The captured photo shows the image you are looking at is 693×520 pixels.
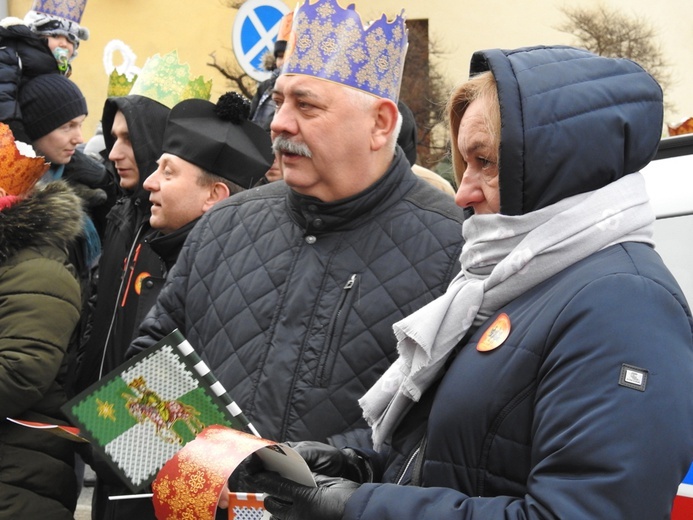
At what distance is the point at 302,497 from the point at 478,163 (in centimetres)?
75

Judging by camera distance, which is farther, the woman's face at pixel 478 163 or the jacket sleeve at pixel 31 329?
the jacket sleeve at pixel 31 329

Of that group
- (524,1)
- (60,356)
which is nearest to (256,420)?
(60,356)

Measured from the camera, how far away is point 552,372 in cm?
185

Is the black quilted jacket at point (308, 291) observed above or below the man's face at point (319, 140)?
below

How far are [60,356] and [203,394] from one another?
1786 millimetres

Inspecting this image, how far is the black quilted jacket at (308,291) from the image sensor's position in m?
3.05

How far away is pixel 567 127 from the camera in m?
1.99

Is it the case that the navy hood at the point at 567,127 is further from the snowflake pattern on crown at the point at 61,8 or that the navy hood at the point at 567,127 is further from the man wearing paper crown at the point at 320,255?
the snowflake pattern on crown at the point at 61,8

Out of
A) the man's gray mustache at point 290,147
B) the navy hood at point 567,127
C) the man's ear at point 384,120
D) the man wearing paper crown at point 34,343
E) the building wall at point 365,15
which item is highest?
the navy hood at point 567,127

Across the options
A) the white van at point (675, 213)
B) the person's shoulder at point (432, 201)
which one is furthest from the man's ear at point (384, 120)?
the white van at point (675, 213)

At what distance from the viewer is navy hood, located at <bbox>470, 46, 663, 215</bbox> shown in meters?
1.99

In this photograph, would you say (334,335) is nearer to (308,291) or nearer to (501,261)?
(308,291)

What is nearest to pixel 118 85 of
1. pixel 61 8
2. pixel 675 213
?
pixel 61 8

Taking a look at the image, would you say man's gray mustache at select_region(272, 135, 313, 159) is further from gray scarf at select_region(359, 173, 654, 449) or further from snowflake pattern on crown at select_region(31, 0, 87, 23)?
snowflake pattern on crown at select_region(31, 0, 87, 23)
